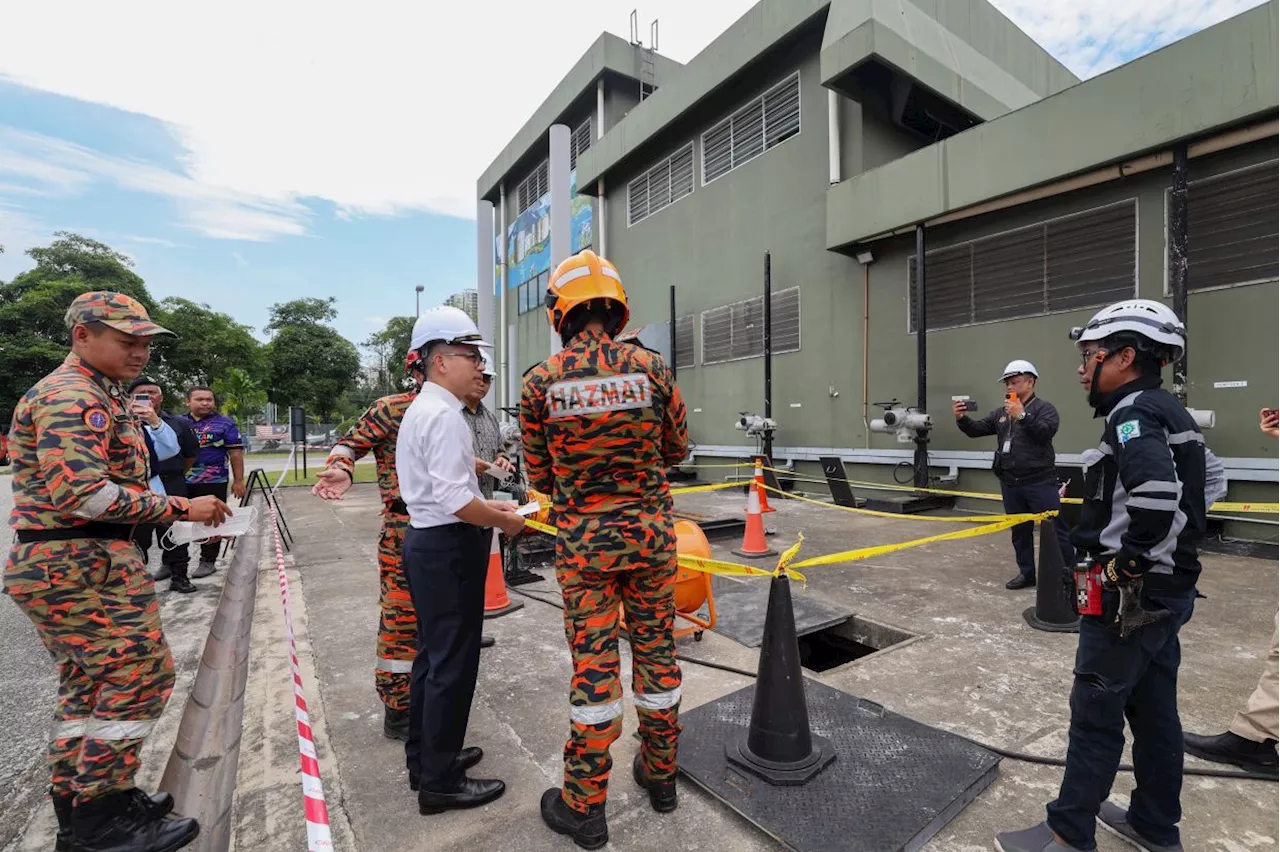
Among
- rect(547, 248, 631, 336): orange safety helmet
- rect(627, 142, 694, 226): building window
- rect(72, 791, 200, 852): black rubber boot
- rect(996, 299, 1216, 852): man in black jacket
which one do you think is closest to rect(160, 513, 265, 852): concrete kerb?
rect(72, 791, 200, 852): black rubber boot

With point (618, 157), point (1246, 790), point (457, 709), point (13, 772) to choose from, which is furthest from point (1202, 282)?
point (618, 157)

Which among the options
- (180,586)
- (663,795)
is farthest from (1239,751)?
(180,586)

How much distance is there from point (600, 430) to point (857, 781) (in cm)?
177

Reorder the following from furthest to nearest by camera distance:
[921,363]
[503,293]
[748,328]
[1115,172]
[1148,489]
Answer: [503,293] < [748,328] < [921,363] < [1115,172] < [1148,489]

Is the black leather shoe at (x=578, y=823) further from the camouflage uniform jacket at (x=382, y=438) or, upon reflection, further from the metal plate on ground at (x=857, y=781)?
the camouflage uniform jacket at (x=382, y=438)

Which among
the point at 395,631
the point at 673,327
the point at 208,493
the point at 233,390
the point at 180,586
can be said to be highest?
the point at 673,327

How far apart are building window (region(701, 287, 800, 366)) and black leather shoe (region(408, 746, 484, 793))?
10.2 m

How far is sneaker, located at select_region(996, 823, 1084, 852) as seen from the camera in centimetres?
201

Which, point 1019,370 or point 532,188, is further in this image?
point 532,188

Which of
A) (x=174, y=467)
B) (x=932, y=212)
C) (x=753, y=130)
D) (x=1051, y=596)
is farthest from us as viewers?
(x=753, y=130)

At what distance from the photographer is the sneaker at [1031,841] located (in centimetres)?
201

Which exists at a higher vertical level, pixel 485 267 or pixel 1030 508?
pixel 485 267

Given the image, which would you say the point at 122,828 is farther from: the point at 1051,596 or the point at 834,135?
the point at 834,135

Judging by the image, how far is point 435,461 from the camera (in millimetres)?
2275
